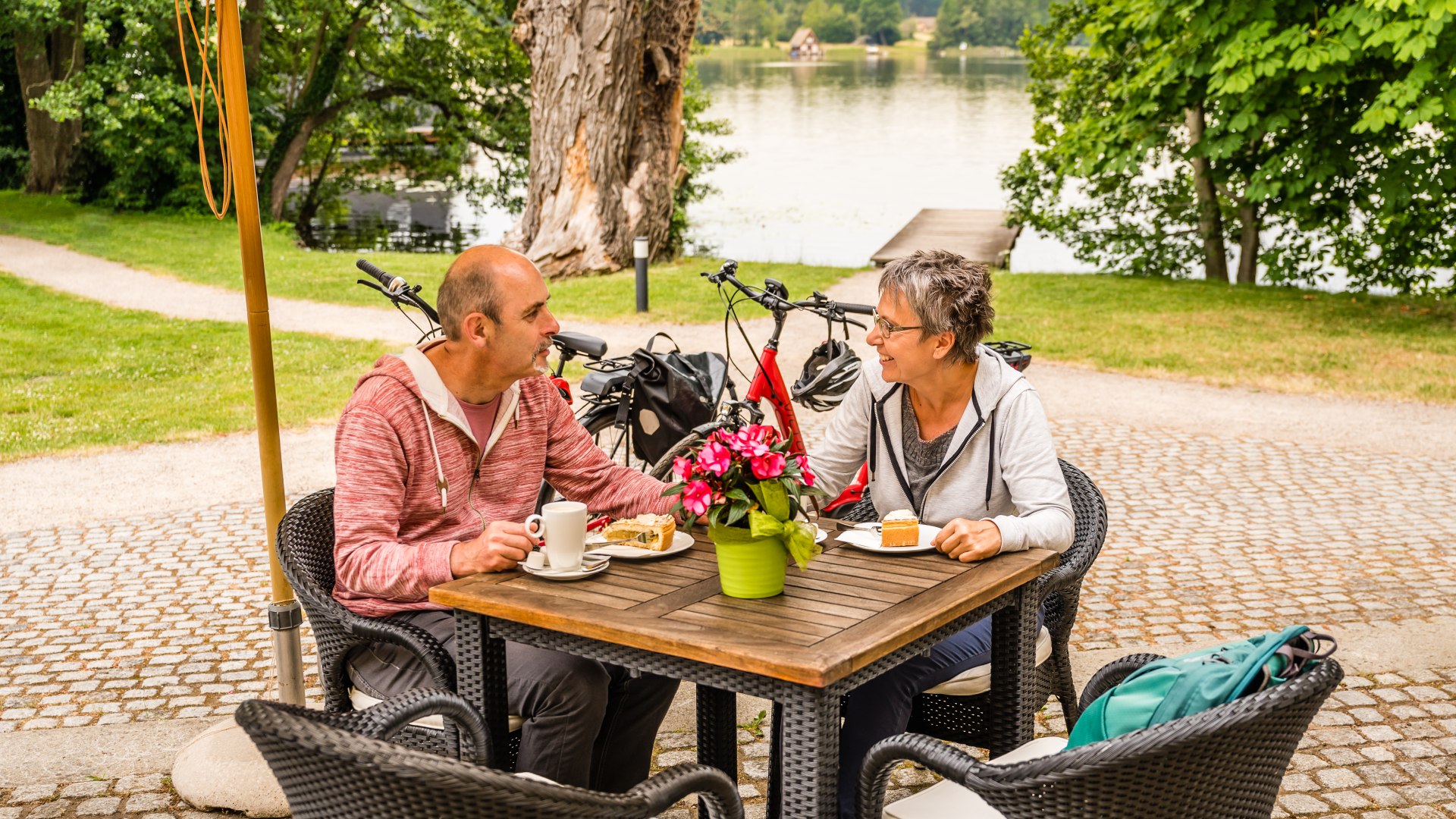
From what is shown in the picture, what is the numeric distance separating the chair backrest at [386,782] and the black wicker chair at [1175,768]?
63cm

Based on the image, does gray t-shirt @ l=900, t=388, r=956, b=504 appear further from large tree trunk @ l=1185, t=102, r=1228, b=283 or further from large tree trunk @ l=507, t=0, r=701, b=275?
large tree trunk @ l=1185, t=102, r=1228, b=283

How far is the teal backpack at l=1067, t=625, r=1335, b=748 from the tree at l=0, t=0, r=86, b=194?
76.7 feet

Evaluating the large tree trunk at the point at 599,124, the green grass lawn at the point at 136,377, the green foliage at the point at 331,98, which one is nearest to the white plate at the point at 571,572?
the green grass lawn at the point at 136,377

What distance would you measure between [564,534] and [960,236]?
21.6 meters

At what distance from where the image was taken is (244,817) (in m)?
3.81

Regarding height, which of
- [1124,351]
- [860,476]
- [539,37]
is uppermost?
[539,37]

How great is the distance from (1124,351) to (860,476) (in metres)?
8.53

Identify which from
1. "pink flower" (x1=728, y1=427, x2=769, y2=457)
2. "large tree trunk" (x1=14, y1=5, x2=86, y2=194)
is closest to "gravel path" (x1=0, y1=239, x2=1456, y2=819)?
"pink flower" (x1=728, y1=427, x2=769, y2=457)

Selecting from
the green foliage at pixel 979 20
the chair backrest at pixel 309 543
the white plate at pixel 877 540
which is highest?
the green foliage at pixel 979 20

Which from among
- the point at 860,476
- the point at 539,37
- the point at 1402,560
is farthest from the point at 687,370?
the point at 539,37

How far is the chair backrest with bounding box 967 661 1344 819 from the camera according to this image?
2.08 meters

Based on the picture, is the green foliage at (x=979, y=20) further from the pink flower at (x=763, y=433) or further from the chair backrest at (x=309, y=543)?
the pink flower at (x=763, y=433)

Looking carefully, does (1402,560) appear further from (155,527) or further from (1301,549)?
(155,527)

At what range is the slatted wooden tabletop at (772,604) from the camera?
243cm
